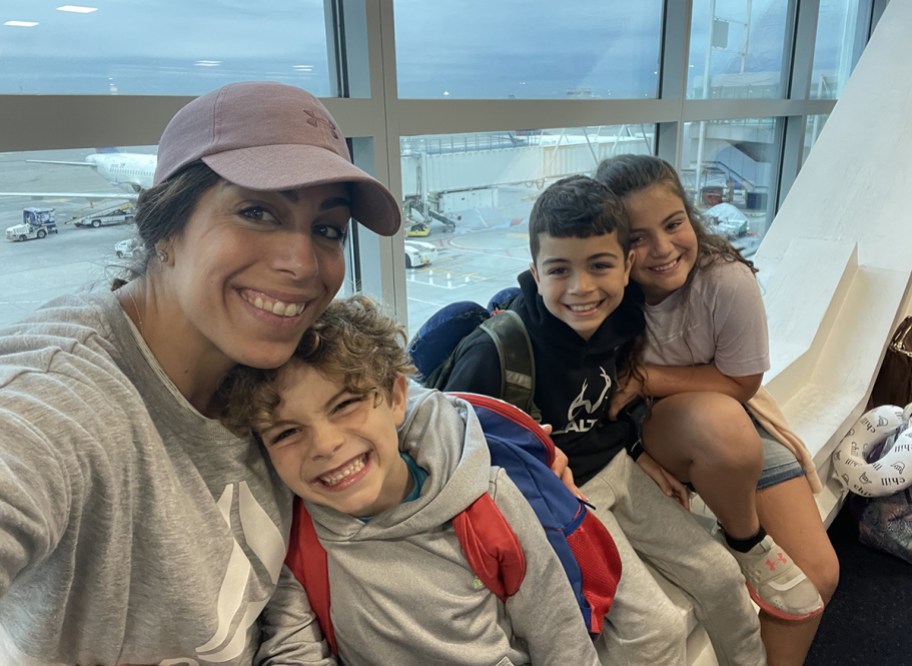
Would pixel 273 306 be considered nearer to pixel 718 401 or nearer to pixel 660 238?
pixel 660 238

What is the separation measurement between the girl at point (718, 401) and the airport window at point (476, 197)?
65cm

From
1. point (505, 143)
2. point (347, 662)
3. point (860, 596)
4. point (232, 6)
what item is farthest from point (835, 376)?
point (232, 6)

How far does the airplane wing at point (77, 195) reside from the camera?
1.26 meters

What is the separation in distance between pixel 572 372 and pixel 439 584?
0.57 m

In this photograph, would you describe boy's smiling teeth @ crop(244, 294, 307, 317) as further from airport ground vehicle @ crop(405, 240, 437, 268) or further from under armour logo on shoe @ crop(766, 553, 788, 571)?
under armour logo on shoe @ crop(766, 553, 788, 571)

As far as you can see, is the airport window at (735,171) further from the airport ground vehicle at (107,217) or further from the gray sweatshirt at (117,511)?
the gray sweatshirt at (117,511)

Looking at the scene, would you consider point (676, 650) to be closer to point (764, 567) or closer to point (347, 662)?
point (764, 567)

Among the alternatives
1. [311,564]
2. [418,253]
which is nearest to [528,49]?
[418,253]

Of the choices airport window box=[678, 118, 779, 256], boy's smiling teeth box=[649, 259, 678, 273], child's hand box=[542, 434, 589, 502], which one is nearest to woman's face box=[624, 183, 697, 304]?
boy's smiling teeth box=[649, 259, 678, 273]

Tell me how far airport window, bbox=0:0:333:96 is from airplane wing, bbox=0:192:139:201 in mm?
191

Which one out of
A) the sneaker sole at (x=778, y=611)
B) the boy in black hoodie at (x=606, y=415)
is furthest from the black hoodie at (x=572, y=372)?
the sneaker sole at (x=778, y=611)

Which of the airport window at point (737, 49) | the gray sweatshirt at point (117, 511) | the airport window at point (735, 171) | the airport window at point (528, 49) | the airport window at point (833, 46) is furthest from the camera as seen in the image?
the airport window at point (833, 46)

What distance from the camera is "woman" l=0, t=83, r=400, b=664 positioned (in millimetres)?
748

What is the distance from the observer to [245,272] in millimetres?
831
